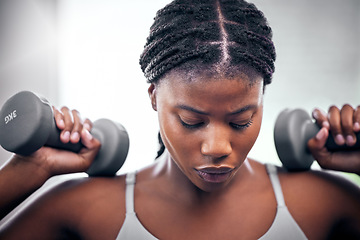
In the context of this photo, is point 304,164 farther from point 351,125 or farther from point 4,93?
point 4,93

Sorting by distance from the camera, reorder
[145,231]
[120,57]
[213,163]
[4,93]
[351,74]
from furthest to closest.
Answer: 1. [351,74]
2. [120,57]
3. [4,93]
4. [145,231]
5. [213,163]

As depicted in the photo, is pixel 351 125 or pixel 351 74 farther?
pixel 351 74

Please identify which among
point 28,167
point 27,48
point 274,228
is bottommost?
point 274,228

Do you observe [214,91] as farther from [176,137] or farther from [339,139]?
[339,139]

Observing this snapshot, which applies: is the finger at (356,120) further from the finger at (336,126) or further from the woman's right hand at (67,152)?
the woman's right hand at (67,152)

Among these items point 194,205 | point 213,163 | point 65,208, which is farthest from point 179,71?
point 65,208

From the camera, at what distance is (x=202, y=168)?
706 mm

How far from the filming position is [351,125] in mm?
807

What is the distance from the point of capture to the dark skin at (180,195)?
757mm

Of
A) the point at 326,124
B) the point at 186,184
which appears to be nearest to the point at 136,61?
the point at 186,184

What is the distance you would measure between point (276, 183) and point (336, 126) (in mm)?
200

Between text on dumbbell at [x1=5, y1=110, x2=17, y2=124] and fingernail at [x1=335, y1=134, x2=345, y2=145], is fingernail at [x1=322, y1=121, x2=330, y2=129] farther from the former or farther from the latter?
text on dumbbell at [x1=5, y1=110, x2=17, y2=124]

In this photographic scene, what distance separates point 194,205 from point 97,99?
3.02 feet

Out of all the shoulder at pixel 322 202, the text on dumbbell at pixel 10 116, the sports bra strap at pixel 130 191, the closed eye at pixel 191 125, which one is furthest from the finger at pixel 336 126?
the text on dumbbell at pixel 10 116
